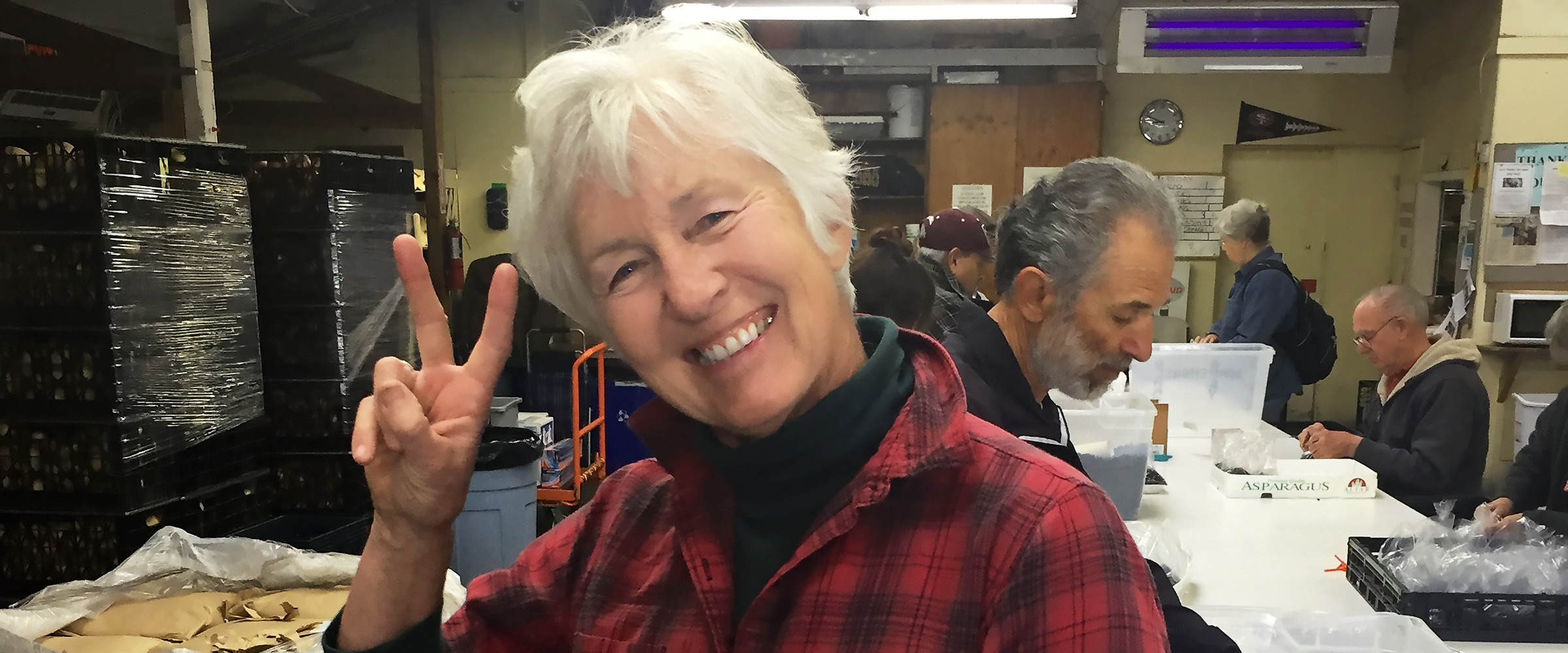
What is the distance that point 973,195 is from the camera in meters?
5.31

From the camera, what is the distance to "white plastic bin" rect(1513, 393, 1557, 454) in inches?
159

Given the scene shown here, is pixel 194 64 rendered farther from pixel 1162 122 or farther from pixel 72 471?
pixel 1162 122

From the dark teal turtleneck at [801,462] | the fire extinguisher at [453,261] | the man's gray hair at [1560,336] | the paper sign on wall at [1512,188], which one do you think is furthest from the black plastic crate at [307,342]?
the paper sign on wall at [1512,188]

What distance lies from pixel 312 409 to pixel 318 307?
0.32 m

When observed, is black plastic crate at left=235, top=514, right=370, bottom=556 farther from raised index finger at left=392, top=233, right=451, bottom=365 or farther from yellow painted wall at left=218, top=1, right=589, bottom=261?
yellow painted wall at left=218, top=1, right=589, bottom=261

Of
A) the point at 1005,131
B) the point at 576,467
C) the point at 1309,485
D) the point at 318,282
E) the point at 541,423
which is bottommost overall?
the point at 576,467

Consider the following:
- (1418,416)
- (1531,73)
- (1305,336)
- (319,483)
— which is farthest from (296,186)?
(1531,73)

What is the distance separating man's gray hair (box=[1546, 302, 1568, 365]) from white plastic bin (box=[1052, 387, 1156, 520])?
139 cm

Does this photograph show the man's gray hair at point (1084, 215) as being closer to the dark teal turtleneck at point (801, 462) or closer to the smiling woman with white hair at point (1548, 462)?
the dark teal turtleneck at point (801, 462)

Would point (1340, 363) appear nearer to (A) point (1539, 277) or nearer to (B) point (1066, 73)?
(A) point (1539, 277)

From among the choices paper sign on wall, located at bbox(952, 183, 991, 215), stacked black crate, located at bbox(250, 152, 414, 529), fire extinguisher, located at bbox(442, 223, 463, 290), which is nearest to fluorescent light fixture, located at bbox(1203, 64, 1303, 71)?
paper sign on wall, located at bbox(952, 183, 991, 215)

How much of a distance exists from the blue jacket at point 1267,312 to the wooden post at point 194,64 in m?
4.04

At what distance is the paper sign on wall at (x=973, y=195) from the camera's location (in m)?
5.30

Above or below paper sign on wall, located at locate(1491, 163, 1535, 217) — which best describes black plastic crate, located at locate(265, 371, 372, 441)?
below
